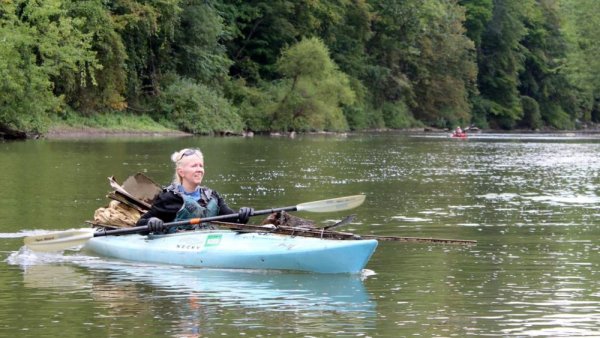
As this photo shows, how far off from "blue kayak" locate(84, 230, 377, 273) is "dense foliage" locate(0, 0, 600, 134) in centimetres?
3511

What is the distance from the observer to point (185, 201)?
15828 millimetres

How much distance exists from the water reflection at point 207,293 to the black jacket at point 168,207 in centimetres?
65

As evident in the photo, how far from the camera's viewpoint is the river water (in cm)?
1203

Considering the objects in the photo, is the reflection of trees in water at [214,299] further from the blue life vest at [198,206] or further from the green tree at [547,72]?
the green tree at [547,72]

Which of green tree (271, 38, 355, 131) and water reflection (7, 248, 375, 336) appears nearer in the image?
water reflection (7, 248, 375, 336)

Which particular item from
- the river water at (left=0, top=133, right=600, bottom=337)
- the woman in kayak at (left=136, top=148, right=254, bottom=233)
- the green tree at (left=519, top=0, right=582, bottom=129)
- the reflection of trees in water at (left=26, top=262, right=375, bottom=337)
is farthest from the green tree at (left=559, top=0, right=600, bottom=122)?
the reflection of trees in water at (left=26, top=262, right=375, bottom=337)

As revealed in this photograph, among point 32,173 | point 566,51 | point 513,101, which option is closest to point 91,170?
point 32,173

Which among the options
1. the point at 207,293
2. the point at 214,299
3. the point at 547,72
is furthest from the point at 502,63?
the point at 214,299

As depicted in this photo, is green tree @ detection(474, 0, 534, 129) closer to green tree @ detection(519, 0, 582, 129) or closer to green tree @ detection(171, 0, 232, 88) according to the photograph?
green tree @ detection(519, 0, 582, 129)

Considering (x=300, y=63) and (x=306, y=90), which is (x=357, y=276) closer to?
(x=306, y=90)

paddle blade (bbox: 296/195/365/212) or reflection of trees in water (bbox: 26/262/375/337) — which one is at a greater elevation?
paddle blade (bbox: 296/195/365/212)

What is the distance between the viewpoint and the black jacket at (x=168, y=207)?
1591cm

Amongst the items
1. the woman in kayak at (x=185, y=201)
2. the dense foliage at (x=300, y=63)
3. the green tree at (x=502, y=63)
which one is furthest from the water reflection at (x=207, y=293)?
the green tree at (x=502, y=63)

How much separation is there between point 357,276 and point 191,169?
246 cm
